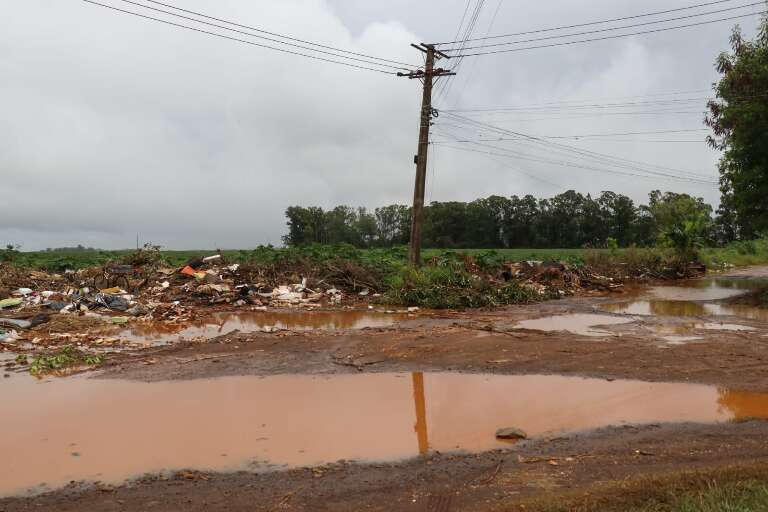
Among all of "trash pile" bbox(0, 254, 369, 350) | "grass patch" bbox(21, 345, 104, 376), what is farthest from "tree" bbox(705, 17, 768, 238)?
"grass patch" bbox(21, 345, 104, 376)

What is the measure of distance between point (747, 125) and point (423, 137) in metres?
9.71

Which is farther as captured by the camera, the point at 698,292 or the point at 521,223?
the point at 521,223

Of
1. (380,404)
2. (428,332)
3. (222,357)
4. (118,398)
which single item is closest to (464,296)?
(428,332)

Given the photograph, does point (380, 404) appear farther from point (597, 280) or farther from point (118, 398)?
point (597, 280)

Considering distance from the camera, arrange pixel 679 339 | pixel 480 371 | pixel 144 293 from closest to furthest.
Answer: pixel 480 371 < pixel 679 339 < pixel 144 293

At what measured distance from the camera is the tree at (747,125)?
1677 centimetres

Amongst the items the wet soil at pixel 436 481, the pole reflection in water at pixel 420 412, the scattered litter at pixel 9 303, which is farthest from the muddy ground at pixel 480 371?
the scattered litter at pixel 9 303

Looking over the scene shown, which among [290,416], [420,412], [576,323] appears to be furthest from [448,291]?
[290,416]

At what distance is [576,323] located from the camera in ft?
42.5

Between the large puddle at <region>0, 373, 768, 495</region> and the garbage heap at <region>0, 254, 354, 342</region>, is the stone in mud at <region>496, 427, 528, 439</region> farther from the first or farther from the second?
the garbage heap at <region>0, 254, 354, 342</region>

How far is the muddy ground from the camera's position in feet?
14.1

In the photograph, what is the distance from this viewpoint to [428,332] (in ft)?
36.9

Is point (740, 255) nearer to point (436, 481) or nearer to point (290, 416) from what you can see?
point (290, 416)

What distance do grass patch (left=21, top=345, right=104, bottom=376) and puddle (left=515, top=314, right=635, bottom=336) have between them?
26.1 feet
